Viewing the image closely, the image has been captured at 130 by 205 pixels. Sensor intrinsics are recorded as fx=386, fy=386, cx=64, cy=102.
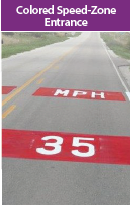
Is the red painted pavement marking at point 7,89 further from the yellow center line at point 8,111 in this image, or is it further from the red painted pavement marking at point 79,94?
the yellow center line at point 8,111

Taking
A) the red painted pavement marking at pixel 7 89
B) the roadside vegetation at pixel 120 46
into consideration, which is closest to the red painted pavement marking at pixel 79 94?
the red painted pavement marking at pixel 7 89

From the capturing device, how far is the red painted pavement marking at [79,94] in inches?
535

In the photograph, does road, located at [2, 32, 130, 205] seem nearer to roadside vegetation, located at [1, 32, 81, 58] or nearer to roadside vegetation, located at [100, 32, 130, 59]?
roadside vegetation, located at [1, 32, 81, 58]

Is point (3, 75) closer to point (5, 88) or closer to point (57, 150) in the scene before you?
point (5, 88)

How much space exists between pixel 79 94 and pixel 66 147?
6.59 m

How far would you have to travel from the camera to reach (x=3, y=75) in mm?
19094

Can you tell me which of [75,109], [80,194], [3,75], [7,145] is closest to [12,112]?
[75,109]

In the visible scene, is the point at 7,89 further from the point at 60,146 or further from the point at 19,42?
the point at 19,42

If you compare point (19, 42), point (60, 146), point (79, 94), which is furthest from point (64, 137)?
point (19, 42)

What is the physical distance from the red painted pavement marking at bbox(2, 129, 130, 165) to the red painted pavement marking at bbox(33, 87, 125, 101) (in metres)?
5.06

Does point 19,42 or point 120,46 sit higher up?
point 19,42

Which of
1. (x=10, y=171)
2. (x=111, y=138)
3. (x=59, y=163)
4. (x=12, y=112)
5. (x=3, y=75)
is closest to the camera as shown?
(x=10, y=171)

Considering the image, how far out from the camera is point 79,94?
14.1 meters

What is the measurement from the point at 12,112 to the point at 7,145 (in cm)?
285
